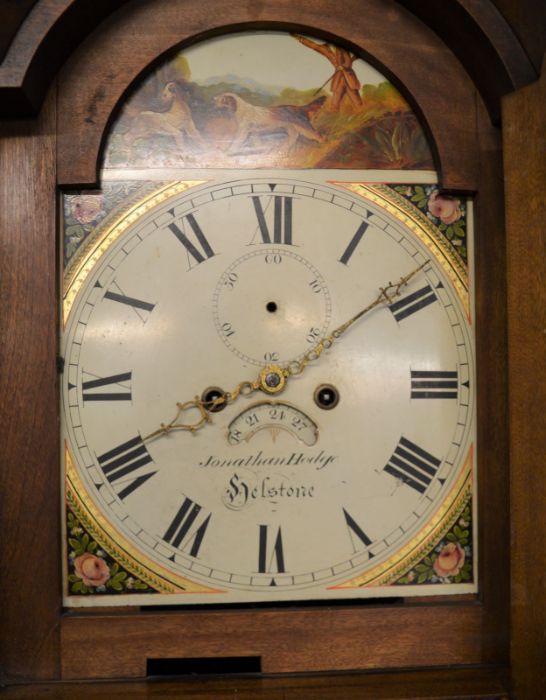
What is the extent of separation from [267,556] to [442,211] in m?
0.74

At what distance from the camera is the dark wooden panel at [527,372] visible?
4.49 ft

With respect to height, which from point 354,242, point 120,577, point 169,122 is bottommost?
point 120,577

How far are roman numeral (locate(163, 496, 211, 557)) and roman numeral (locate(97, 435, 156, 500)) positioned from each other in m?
0.09

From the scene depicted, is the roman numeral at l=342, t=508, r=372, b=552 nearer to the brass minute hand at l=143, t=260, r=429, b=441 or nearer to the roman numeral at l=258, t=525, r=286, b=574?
the roman numeral at l=258, t=525, r=286, b=574

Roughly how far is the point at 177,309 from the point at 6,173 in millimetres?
405

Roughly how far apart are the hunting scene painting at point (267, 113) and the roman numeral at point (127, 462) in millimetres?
541

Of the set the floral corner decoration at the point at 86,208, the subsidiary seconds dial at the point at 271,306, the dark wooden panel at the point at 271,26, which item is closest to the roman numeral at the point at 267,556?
the subsidiary seconds dial at the point at 271,306

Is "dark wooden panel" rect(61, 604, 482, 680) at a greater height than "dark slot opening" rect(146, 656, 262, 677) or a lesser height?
greater

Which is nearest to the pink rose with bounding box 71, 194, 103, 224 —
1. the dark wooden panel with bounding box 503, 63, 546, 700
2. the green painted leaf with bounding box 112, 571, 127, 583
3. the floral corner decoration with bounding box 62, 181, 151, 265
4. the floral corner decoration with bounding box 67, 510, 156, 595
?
the floral corner decoration with bounding box 62, 181, 151, 265

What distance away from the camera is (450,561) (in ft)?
4.97

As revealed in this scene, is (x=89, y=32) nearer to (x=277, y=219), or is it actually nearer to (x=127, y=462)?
(x=277, y=219)

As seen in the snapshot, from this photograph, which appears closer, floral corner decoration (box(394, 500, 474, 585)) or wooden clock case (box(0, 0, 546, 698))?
wooden clock case (box(0, 0, 546, 698))

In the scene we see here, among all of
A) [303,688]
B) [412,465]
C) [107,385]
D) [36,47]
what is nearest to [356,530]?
[412,465]

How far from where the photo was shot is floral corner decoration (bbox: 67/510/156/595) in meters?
1.48
